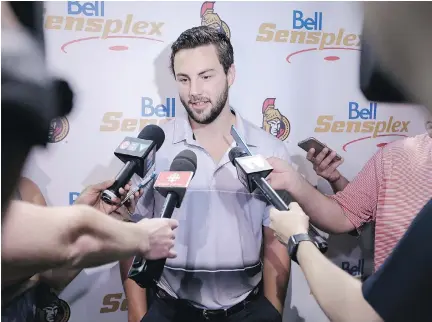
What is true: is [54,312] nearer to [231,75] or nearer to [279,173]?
[279,173]

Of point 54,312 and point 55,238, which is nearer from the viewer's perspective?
point 55,238

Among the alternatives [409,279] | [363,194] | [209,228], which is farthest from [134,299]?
[409,279]

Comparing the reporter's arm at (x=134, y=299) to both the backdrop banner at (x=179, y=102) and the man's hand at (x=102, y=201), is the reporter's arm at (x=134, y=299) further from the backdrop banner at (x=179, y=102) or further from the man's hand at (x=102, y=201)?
the man's hand at (x=102, y=201)

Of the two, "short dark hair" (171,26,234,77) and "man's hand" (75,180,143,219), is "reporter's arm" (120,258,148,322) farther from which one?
"short dark hair" (171,26,234,77)

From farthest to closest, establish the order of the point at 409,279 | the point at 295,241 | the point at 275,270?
the point at 275,270 → the point at 295,241 → the point at 409,279

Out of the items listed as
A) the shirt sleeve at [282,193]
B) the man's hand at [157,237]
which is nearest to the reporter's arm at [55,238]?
the man's hand at [157,237]

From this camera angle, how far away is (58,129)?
4.64ft

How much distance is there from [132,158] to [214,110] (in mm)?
349

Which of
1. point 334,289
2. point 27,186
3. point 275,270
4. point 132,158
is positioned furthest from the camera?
point 275,270

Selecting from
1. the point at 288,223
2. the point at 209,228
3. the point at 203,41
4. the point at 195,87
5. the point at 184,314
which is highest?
the point at 203,41

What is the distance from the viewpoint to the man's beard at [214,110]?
4.84ft

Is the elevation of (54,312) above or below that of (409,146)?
below

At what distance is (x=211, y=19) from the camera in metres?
1.48

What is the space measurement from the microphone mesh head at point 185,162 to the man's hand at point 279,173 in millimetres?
264
